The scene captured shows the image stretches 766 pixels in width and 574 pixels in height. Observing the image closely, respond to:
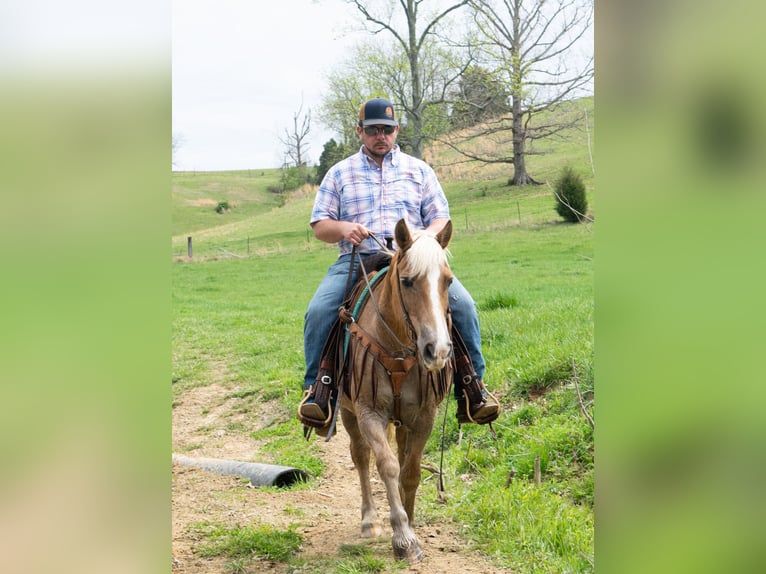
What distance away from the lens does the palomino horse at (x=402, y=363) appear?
13.4 feet

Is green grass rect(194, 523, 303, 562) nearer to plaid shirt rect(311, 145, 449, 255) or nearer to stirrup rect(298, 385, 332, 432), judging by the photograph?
stirrup rect(298, 385, 332, 432)

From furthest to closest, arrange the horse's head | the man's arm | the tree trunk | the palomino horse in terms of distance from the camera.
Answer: the tree trunk → the man's arm → the palomino horse → the horse's head

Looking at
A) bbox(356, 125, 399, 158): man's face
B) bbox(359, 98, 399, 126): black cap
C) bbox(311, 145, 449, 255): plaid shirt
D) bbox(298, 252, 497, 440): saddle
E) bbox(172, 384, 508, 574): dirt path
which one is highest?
bbox(359, 98, 399, 126): black cap

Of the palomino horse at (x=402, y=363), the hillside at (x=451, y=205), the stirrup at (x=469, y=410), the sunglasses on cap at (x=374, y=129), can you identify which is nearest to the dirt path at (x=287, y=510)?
the palomino horse at (x=402, y=363)

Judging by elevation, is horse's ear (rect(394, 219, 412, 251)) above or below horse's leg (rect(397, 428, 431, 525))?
above

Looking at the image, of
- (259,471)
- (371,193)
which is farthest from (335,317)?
Answer: (259,471)

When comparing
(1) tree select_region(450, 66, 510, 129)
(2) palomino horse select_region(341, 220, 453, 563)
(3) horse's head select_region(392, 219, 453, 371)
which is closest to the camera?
(3) horse's head select_region(392, 219, 453, 371)

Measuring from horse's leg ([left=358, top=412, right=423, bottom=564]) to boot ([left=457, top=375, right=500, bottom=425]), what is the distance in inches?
31.2

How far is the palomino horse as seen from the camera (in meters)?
4.08

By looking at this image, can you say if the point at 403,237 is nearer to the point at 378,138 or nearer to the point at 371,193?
the point at 371,193

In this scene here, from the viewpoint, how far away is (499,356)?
29.3 ft

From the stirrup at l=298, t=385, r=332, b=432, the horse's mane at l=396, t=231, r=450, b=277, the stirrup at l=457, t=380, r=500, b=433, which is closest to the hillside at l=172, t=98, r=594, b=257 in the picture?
the stirrup at l=457, t=380, r=500, b=433

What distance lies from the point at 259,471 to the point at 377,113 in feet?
12.2
